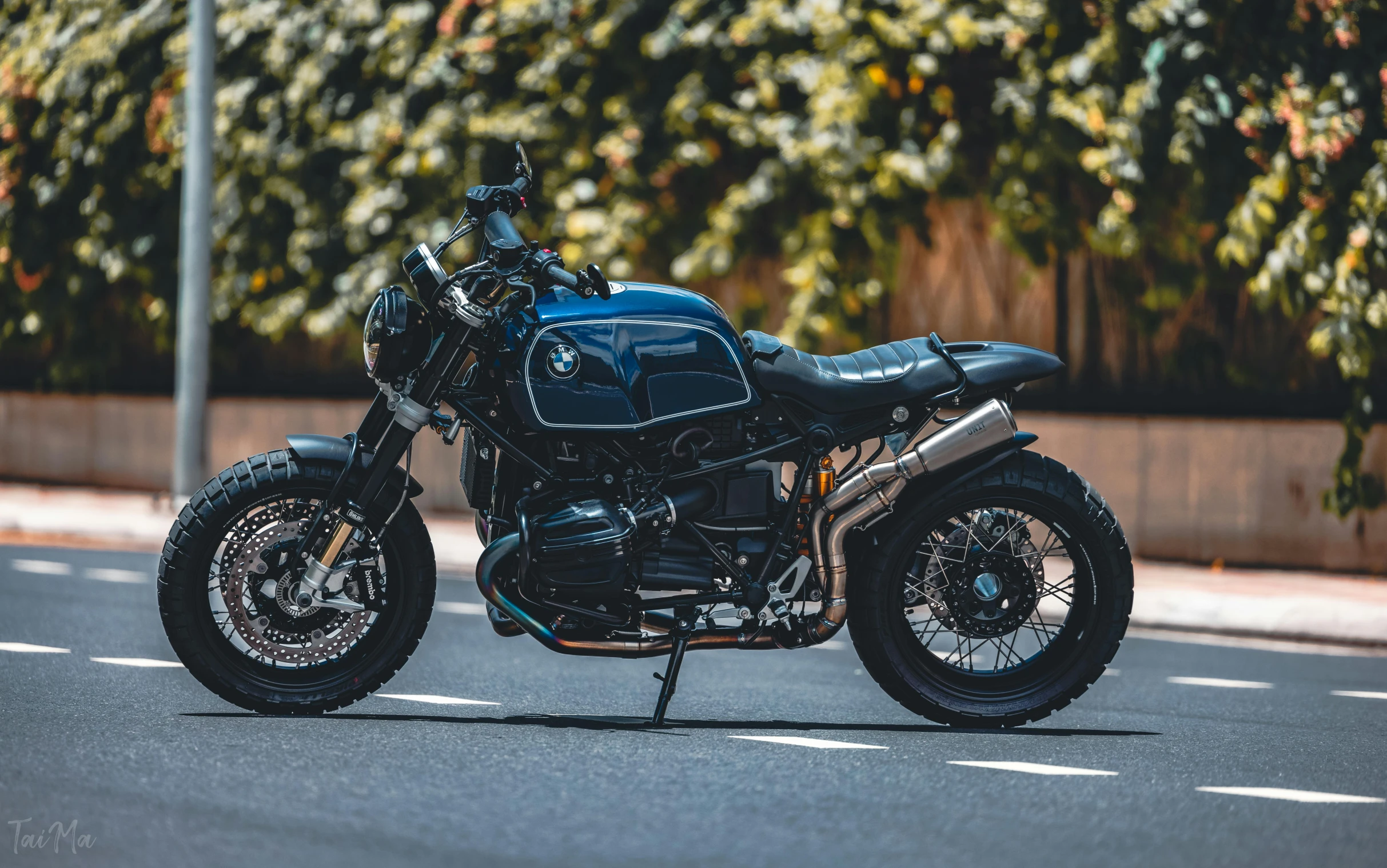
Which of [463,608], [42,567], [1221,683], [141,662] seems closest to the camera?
[141,662]

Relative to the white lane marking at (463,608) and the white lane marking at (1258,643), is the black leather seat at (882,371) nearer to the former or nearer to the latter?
the white lane marking at (1258,643)

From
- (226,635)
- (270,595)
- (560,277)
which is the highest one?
(560,277)

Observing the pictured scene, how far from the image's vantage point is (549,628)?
6.27 metres

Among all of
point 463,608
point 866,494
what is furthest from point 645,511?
point 463,608

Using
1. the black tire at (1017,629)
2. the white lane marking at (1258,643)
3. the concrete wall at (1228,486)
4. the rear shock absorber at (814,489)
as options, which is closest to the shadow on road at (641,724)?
the black tire at (1017,629)

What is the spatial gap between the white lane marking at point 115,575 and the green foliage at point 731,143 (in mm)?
3596

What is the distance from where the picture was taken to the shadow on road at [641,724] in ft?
21.5

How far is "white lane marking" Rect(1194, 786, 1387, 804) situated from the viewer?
221 inches

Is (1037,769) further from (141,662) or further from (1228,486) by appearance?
(1228,486)

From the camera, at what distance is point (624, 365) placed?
6.23 metres

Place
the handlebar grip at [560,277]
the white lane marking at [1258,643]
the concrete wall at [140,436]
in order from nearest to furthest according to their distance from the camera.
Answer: the handlebar grip at [560,277] < the white lane marking at [1258,643] < the concrete wall at [140,436]

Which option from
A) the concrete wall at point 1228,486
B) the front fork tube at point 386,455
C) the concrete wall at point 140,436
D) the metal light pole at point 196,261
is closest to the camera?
the front fork tube at point 386,455

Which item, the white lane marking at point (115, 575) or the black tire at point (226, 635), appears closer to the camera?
the black tire at point (226, 635)

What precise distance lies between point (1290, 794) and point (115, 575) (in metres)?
7.85
